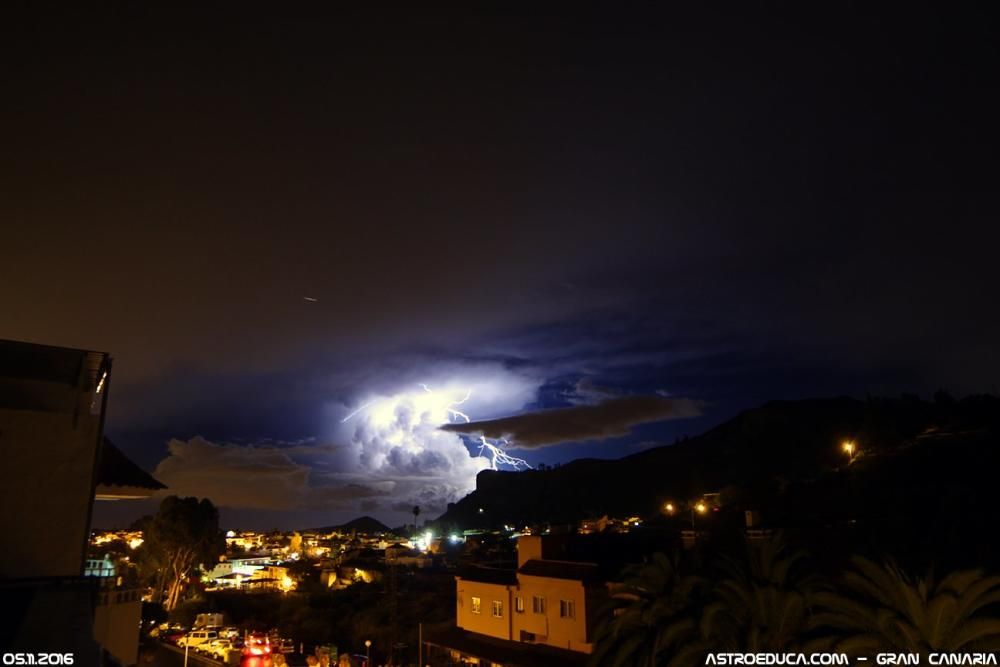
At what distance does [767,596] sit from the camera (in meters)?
16.3

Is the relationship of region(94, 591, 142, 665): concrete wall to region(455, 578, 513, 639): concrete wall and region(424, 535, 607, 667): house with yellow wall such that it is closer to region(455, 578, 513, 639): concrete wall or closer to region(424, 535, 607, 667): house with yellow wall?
region(424, 535, 607, 667): house with yellow wall

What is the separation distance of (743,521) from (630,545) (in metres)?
10.5

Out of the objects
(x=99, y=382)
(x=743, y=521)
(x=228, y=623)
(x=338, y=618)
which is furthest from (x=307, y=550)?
(x=99, y=382)

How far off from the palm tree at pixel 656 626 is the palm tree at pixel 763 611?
590mm

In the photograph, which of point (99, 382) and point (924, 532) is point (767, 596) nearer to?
point (99, 382)

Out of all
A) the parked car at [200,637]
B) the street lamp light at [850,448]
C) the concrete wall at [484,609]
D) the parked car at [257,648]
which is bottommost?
the parked car at [200,637]

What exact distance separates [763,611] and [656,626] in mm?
2994

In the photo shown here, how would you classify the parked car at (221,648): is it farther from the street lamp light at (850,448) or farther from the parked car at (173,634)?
the street lamp light at (850,448)

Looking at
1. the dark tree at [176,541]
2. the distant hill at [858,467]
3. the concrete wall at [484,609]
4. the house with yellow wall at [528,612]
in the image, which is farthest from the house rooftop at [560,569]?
the dark tree at [176,541]

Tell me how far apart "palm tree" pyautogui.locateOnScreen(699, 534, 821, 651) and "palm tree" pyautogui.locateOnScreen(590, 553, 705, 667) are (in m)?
0.59

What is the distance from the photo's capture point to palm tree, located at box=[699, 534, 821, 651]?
15.9 meters

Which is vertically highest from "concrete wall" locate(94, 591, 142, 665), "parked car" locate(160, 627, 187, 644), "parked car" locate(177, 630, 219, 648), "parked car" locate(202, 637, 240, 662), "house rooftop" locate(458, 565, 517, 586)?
"concrete wall" locate(94, 591, 142, 665)

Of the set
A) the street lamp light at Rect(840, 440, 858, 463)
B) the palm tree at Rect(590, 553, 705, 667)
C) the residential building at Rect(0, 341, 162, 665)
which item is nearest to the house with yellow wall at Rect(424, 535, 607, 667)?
the palm tree at Rect(590, 553, 705, 667)

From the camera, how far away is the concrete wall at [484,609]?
32.7 m
